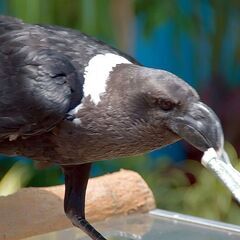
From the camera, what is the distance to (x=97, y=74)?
1.55 m

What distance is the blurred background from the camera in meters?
2.55

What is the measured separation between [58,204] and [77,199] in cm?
18

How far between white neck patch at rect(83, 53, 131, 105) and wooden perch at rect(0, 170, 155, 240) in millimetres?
413

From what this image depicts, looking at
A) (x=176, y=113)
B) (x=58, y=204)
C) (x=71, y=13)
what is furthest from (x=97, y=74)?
(x=71, y=13)

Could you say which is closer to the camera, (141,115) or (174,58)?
(141,115)

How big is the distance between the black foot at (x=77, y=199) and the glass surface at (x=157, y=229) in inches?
2.6

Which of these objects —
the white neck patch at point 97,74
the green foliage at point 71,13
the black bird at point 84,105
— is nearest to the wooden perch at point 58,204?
the black bird at point 84,105

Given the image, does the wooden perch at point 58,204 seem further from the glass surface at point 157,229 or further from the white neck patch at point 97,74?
the white neck patch at point 97,74

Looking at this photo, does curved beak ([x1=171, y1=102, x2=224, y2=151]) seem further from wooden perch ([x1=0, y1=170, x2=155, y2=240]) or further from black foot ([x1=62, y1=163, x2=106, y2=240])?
wooden perch ([x1=0, y1=170, x2=155, y2=240])

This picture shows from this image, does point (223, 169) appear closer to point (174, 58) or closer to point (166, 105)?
point (166, 105)

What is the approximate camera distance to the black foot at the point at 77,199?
173cm

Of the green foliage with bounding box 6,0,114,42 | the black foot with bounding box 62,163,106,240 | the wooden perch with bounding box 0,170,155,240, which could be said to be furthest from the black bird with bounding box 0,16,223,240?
the green foliage with bounding box 6,0,114,42

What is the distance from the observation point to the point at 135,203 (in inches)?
80.1

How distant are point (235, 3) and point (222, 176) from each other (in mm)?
1876
